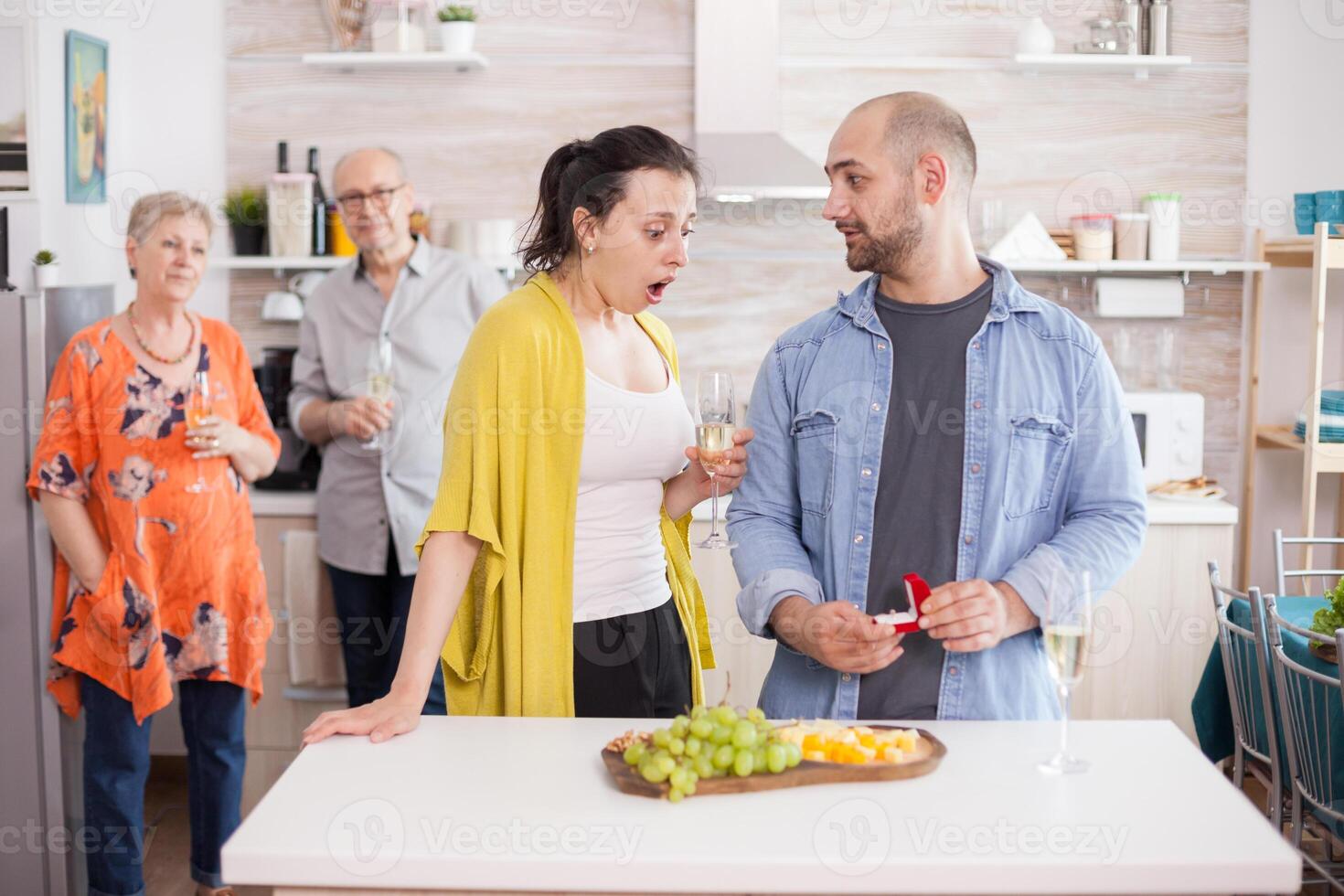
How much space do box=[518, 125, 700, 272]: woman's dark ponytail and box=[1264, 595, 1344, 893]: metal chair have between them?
1.47 m

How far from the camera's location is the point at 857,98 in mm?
3834

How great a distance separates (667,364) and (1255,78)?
2.68 m

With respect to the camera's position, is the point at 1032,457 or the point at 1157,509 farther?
the point at 1157,509

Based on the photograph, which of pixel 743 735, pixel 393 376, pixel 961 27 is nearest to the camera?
pixel 743 735

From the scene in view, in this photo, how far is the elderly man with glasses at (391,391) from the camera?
3.14 m

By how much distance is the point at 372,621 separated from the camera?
3260mm

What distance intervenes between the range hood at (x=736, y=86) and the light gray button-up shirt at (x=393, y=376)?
757 mm

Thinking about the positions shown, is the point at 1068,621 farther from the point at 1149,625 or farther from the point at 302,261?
the point at 302,261

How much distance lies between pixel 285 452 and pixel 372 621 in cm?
60

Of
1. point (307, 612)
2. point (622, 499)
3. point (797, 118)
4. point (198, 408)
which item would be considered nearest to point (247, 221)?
point (307, 612)

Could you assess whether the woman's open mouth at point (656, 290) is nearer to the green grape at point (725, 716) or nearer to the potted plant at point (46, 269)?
the green grape at point (725, 716)

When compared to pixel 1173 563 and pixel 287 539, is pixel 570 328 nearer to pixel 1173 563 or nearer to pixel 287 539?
pixel 287 539

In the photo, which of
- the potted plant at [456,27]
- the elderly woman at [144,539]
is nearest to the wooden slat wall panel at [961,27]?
the potted plant at [456,27]

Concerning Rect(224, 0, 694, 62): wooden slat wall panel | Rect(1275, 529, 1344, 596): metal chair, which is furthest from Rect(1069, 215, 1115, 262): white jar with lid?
Rect(224, 0, 694, 62): wooden slat wall panel
